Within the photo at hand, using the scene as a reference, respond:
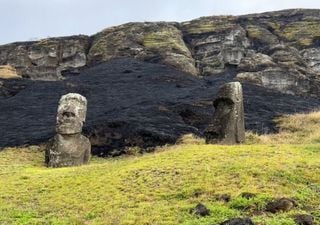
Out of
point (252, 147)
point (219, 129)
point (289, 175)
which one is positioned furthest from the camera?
point (219, 129)

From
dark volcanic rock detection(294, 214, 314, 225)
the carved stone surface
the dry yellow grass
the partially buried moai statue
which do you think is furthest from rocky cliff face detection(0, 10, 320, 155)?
dark volcanic rock detection(294, 214, 314, 225)

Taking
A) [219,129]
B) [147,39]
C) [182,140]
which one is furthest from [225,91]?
[147,39]

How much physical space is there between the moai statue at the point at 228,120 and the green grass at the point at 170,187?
4322 millimetres

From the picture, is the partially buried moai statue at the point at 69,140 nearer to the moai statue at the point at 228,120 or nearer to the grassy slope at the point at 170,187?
the grassy slope at the point at 170,187

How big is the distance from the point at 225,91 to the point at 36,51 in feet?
138

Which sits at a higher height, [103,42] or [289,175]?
[103,42]

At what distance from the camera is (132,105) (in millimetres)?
41281

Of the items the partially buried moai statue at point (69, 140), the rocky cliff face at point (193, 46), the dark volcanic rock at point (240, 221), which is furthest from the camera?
the rocky cliff face at point (193, 46)

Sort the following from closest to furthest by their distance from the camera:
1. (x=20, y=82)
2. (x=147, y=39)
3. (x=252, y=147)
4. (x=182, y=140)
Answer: (x=252, y=147)
(x=182, y=140)
(x=20, y=82)
(x=147, y=39)

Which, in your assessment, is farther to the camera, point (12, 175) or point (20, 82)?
point (20, 82)

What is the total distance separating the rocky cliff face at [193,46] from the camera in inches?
2352

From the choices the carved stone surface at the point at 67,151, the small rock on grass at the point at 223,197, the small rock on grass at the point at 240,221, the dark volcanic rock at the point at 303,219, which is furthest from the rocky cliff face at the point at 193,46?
the small rock on grass at the point at 240,221

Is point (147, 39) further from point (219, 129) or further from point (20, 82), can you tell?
point (219, 129)

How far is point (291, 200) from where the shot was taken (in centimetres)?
1617
